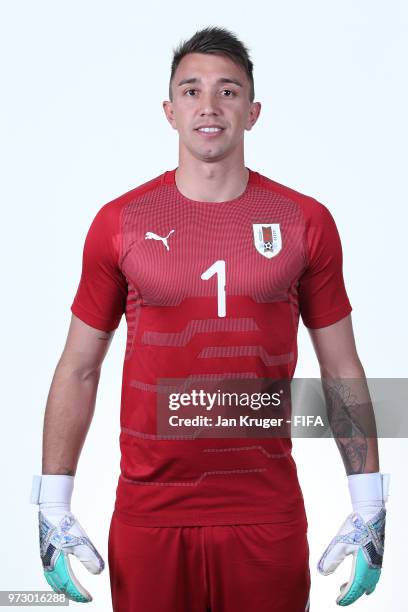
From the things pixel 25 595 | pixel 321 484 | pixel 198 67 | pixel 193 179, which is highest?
pixel 198 67

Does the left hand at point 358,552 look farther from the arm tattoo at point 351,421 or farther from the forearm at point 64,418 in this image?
the forearm at point 64,418

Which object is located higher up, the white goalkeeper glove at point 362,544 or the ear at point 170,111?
the ear at point 170,111

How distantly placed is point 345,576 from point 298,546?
60.6 inches

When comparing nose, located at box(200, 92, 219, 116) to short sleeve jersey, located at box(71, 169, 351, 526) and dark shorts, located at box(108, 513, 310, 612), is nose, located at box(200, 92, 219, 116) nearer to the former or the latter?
short sleeve jersey, located at box(71, 169, 351, 526)

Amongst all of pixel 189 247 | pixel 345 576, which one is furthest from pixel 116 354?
pixel 189 247

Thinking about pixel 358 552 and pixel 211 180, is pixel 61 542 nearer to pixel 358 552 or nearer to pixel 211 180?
pixel 358 552

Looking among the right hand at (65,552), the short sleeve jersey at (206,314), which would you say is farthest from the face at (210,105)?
the right hand at (65,552)

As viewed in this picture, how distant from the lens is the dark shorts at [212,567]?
9.57 feet

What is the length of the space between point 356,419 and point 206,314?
1.64 feet

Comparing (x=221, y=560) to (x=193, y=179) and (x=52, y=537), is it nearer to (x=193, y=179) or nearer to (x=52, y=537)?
(x=52, y=537)

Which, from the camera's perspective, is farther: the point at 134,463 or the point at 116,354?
the point at 116,354

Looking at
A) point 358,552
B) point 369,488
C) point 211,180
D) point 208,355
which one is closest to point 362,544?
point 358,552

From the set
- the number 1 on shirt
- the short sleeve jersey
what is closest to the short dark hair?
the short sleeve jersey

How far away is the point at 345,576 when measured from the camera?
4434 millimetres
